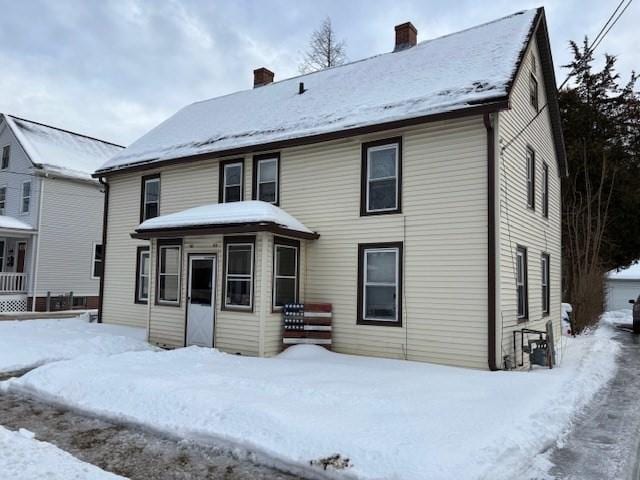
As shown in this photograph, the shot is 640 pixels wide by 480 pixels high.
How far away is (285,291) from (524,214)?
19.0 feet

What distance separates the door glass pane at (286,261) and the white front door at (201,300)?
1636 millimetres

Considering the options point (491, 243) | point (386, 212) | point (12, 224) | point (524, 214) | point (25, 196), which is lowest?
point (491, 243)

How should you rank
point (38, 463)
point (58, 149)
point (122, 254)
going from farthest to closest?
point (58, 149)
point (122, 254)
point (38, 463)

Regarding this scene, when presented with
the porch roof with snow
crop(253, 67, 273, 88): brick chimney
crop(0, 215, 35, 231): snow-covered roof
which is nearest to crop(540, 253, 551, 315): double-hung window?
the porch roof with snow

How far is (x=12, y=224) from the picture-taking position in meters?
20.9

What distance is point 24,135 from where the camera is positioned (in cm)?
2291

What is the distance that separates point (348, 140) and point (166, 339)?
6605 millimetres

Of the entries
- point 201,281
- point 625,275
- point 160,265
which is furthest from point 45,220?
point 625,275

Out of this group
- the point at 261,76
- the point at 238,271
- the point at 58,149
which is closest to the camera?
the point at 238,271

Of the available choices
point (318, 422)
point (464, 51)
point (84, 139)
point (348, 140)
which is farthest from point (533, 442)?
point (84, 139)

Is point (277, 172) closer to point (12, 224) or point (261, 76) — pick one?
point (261, 76)

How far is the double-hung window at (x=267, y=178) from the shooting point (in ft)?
40.4

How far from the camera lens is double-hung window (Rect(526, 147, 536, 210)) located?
38.8 feet

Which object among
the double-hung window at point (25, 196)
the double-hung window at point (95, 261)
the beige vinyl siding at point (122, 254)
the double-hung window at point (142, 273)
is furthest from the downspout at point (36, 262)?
the double-hung window at point (142, 273)
